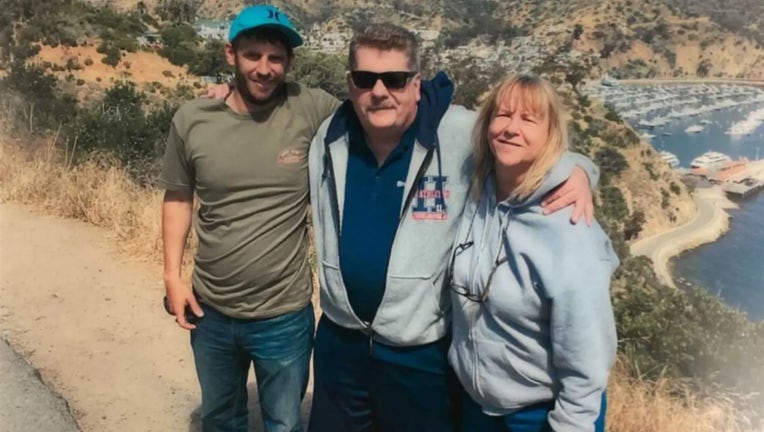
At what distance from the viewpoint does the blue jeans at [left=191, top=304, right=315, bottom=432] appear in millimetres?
2059

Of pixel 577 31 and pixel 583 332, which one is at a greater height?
pixel 577 31

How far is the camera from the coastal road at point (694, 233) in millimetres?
41219

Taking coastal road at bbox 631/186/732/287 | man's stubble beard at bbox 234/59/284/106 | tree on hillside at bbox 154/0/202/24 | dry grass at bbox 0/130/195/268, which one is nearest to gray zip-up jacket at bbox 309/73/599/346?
man's stubble beard at bbox 234/59/284/106

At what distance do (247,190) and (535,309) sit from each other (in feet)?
2.91

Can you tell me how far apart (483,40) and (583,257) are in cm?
7966

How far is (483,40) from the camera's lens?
7781 cm

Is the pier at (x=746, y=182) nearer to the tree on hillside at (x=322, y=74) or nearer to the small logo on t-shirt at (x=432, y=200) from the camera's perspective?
the tree on hillside at (x=322, y=74)

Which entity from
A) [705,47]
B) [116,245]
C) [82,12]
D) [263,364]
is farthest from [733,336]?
[705,47]

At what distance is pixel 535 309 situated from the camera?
58.3 inches

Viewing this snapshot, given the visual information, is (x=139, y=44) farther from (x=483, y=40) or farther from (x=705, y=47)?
(x=705, y=47)

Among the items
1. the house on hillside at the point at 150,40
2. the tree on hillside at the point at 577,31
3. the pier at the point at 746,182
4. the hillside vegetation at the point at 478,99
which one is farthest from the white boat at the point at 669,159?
the house on hillside at the point at 150,40

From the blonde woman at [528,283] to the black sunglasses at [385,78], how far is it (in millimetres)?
228

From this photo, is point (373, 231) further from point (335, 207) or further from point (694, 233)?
point (694, 233)

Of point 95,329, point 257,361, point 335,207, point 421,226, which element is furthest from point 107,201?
point 421,226
